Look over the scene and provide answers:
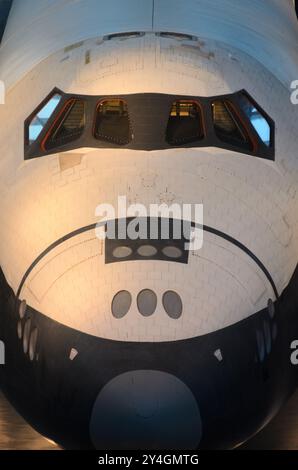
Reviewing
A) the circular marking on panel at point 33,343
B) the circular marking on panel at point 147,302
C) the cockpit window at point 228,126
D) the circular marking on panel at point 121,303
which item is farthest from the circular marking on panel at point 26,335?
the cockpit window at point 228,126

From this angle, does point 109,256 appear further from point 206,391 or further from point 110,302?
point 206,391

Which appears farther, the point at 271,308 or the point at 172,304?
the point at 271,308

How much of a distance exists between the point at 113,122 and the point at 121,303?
1.93 m

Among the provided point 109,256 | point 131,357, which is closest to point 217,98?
point 109,256

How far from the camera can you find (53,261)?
1038 cm

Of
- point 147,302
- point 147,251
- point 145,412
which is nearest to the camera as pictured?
point 145,412

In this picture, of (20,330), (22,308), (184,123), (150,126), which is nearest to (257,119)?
(184,123)

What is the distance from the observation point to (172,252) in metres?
10.2

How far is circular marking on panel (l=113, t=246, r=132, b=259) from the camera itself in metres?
10.2

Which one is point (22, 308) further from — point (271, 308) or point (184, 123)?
point (184, 123)

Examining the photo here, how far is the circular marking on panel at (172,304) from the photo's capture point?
32.3 feet

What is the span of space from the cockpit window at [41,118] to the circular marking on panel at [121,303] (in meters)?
2.03

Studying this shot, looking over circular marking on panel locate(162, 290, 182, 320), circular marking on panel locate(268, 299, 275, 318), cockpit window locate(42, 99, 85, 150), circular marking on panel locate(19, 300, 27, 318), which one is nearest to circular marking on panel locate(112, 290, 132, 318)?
circular marking on panel locate(162, 290, 182, 320)

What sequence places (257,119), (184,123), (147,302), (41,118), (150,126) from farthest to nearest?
(41,118), (257,119), (184,123), (150,126), (147,302)
